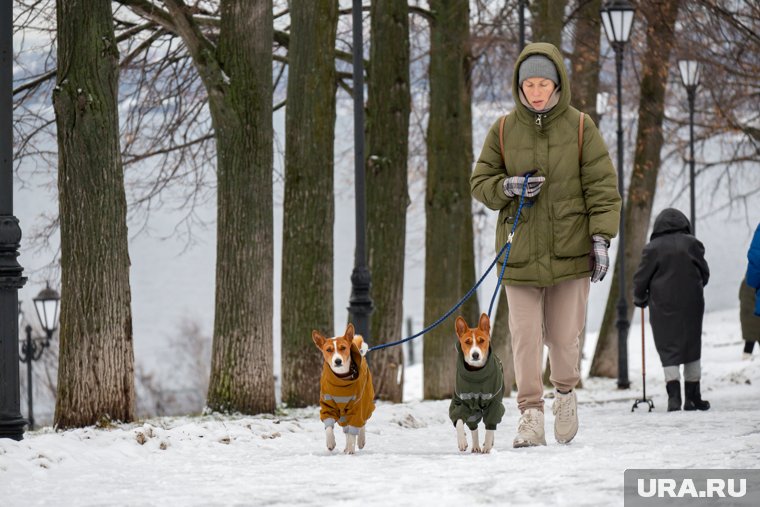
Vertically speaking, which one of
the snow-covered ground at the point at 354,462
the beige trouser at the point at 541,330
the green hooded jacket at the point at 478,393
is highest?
the beige trouser at the point at 541,330

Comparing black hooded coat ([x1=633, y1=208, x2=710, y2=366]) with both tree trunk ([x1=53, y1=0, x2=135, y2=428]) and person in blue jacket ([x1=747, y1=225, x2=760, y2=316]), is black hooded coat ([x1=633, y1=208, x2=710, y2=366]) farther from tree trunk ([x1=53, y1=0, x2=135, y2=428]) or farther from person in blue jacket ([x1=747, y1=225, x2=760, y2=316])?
tree trunk ([x1=53, y1=0, x2=135, y2=428])

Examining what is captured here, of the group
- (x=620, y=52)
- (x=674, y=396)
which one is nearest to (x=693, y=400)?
(x=674, y=396)

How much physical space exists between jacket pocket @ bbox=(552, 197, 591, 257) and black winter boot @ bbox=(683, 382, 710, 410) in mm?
4684

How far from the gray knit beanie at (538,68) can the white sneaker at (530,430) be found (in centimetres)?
210

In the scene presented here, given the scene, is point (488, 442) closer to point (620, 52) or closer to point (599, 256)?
point (599, 256)

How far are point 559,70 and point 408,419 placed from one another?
4.51 m

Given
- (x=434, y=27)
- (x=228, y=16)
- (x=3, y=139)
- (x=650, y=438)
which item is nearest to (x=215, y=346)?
(x=228, y=16)

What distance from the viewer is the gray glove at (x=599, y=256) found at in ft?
25.8

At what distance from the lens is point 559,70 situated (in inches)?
320

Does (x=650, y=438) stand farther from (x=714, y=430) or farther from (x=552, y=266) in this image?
(x=552, y=266)

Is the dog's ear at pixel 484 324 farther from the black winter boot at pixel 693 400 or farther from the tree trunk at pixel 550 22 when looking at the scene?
the tree trunk at pixel 550 22

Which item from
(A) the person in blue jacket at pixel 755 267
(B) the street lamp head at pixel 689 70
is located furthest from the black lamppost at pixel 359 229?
(B) the street lamp head at pixel 689 70

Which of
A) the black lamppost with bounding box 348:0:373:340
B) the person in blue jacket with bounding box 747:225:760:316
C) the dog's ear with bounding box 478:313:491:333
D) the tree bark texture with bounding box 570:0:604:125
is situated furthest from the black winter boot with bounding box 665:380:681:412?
the tree bark texture with bounding box 570:0:604:125

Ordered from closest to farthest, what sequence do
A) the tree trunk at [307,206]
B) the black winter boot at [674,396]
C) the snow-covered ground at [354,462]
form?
the snow-covered ground at [354,462]
the black winter boot at [674,396]
the tree trunk at [307,206]
